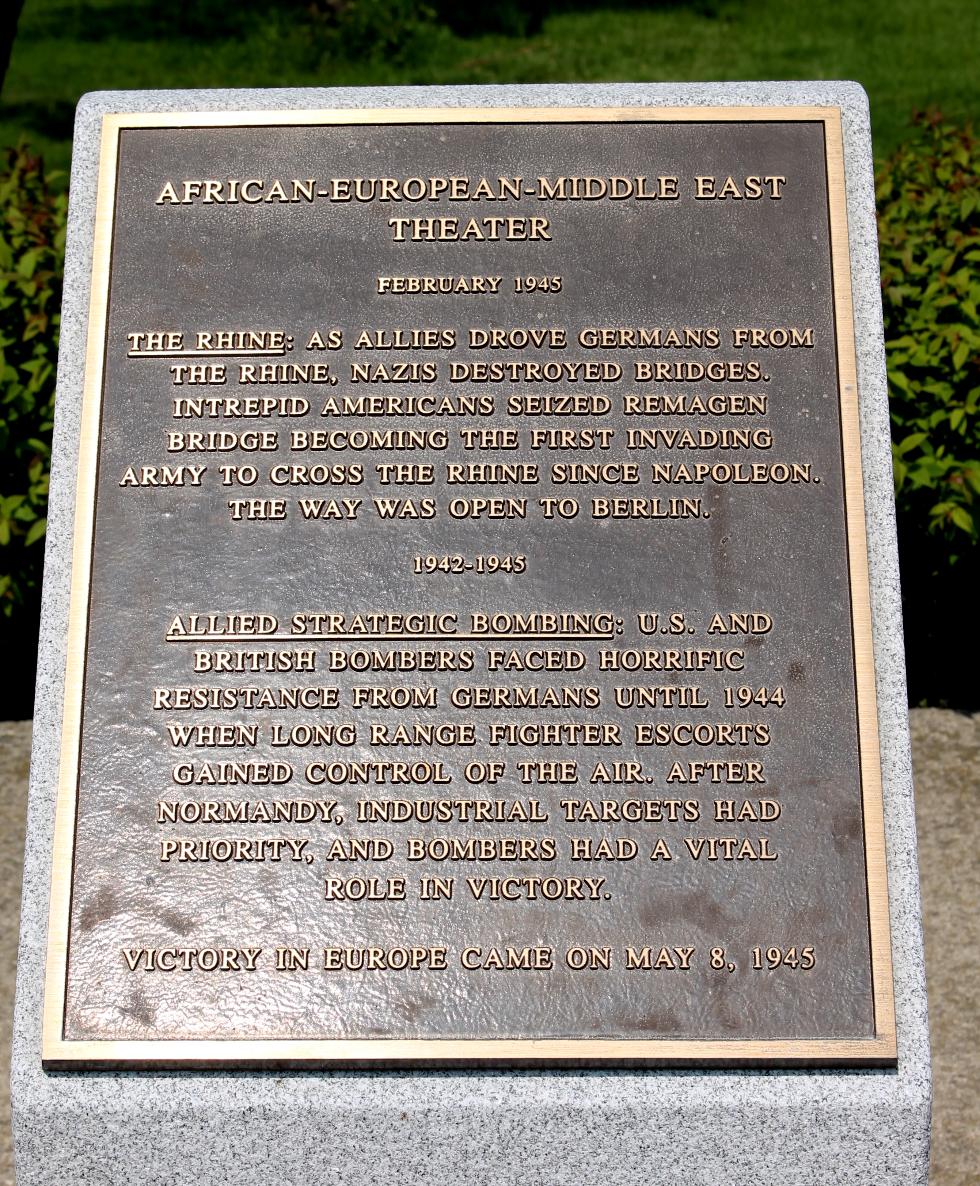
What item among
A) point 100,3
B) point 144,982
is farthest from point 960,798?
point 100,3

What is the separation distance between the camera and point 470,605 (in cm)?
342

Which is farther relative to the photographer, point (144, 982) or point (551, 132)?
point (551, 132)

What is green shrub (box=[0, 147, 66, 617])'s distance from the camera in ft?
16.4

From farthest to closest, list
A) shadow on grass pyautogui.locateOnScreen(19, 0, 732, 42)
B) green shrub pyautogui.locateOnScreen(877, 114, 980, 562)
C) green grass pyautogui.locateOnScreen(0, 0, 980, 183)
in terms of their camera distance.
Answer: shadow on grass pyautogui.locateOnScreen(19, 0, 732, 42)
green grass pyautogui.locateOnScreen(0, 0, 980, 183)
green shrub pyautogui.locateOnScreen(877, 114, 980, 562)

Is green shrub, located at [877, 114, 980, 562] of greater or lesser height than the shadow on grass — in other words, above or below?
below

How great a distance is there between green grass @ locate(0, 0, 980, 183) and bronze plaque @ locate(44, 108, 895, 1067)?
615cm

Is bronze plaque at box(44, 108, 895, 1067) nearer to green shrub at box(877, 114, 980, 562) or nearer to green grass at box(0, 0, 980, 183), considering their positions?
green shrub at box(877, 114, 980, 562)

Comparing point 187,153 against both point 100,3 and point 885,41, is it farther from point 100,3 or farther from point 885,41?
point 100,3

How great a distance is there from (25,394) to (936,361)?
3587 mm

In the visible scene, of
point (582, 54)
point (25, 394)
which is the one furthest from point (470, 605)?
point (582, 54)

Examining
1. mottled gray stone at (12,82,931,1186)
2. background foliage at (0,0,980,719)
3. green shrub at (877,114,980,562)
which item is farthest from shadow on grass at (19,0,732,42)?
mottled gray stone at (12,82,931,1186)

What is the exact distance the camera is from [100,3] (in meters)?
12.4

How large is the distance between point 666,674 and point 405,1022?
43.4 inches

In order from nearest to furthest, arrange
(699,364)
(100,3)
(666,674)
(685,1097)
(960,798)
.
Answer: (685,1097) < (666,674) < (699,364) < (960,798) < (100,3)
